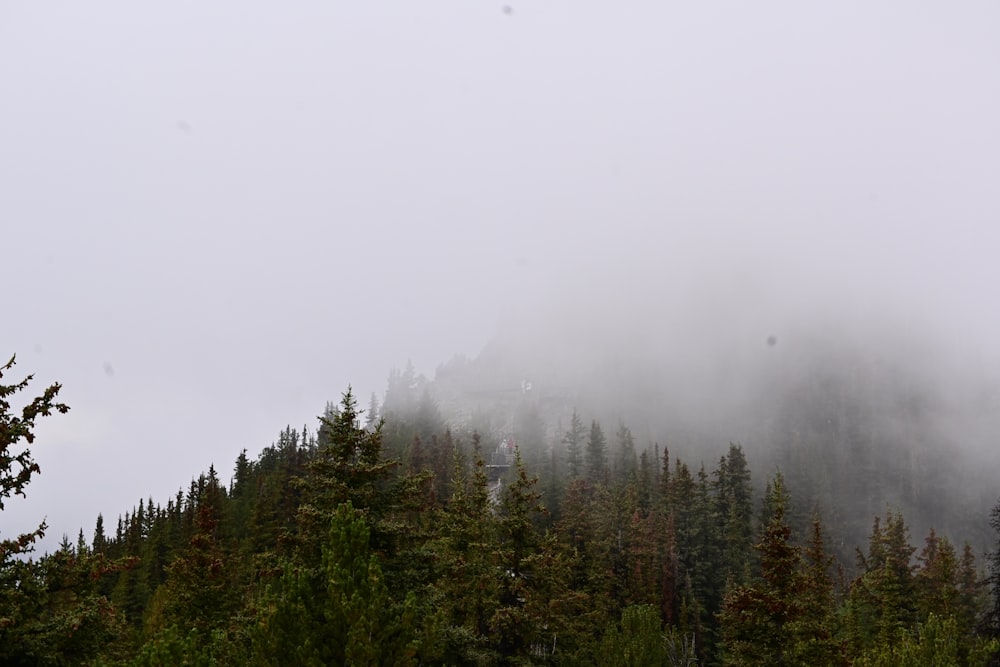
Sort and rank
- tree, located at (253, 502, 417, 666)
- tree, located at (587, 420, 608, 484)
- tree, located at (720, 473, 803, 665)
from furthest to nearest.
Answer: tree, located at (587, 420, 608, 484)
tree, located at (720, 473, 803, 665)
tree, located at (253, 502, 417, 666)

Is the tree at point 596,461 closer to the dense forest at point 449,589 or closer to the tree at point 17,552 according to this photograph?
the dense forest at point 449,589

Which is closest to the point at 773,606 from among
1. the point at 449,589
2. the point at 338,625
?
the point at 449,589

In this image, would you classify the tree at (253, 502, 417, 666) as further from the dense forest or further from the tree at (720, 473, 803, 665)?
the tree at (720, 473, 803, 665)

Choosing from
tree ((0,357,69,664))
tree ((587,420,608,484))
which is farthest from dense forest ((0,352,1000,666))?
tree ((587,420,608,484))

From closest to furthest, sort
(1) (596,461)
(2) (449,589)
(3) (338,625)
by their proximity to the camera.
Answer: (3) (338,625) → (2) (449,589) → (1) (596,461)

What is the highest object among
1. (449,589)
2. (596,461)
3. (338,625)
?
(596,461)

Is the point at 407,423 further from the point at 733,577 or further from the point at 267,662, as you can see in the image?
the point at 267,662

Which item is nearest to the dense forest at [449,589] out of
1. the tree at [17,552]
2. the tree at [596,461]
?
the tree at [17,552]

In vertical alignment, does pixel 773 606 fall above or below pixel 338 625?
below

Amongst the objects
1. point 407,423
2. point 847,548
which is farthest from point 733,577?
point 407,423

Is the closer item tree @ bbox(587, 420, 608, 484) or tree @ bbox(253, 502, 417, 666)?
tree @ bbox(253, 502, 417, 666)

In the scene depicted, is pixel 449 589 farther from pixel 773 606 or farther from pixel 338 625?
pixel 338 625

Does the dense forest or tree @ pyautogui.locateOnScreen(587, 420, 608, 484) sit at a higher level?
tree @ pyautogui.locateOnScreen(587, 420, 608, 484)

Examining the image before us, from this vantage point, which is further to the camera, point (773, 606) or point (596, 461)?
point (596, 461)
